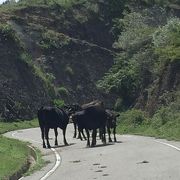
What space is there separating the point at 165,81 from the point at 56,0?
159 feet

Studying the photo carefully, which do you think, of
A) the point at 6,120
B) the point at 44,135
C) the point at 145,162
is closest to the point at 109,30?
the point at 6,120

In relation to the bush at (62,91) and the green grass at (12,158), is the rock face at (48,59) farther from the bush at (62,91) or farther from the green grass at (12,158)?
the green grass at (12,158)

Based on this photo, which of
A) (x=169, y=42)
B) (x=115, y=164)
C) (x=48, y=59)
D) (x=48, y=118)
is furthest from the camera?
(x=48, y=59)

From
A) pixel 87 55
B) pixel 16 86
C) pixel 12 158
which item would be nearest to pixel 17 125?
pixel 16 86

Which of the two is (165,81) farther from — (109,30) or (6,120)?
(109,30)

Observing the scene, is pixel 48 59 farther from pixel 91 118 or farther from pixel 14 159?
pixel 14 159

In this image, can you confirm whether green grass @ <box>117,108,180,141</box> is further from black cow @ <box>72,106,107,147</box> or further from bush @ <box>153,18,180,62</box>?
bush @ <box>153,18,180,62</box>

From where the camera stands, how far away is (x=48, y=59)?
239ft

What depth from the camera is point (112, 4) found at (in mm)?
86750

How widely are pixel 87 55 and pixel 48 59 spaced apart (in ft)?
21.5

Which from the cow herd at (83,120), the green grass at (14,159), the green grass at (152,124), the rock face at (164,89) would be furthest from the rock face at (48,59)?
the green grass at (14,159)

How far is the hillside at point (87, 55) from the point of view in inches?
1783

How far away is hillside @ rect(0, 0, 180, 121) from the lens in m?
45.3

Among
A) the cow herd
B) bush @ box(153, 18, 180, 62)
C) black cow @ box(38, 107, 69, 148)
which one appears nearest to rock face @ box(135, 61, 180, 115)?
bush @ box(153, 18, 180, 62)
